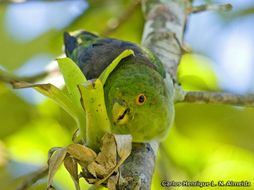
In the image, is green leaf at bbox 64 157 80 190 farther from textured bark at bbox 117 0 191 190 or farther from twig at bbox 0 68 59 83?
twig at bbox 0 68 59 83

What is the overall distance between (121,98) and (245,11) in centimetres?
206

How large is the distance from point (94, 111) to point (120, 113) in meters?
0.54

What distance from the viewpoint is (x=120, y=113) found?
7.50 feet

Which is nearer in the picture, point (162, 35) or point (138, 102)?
point (138, 102)

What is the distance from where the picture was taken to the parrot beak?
228 cm

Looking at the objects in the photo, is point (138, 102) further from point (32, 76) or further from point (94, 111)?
point (32, 76)

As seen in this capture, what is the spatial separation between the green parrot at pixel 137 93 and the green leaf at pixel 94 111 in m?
0.50

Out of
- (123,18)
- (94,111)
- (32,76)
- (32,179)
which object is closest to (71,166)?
(94,111)

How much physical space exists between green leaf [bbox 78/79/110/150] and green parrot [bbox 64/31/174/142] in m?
0.50

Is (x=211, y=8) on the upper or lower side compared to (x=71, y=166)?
lower

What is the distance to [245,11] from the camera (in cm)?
403

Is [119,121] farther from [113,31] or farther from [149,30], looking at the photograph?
[113,31]

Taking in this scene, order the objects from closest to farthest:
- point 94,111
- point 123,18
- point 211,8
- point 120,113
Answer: point 94,111 < point 120,113 < point 211,8 < point 123,18

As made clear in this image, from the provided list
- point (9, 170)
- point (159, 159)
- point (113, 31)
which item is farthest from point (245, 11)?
point (9, 170)
